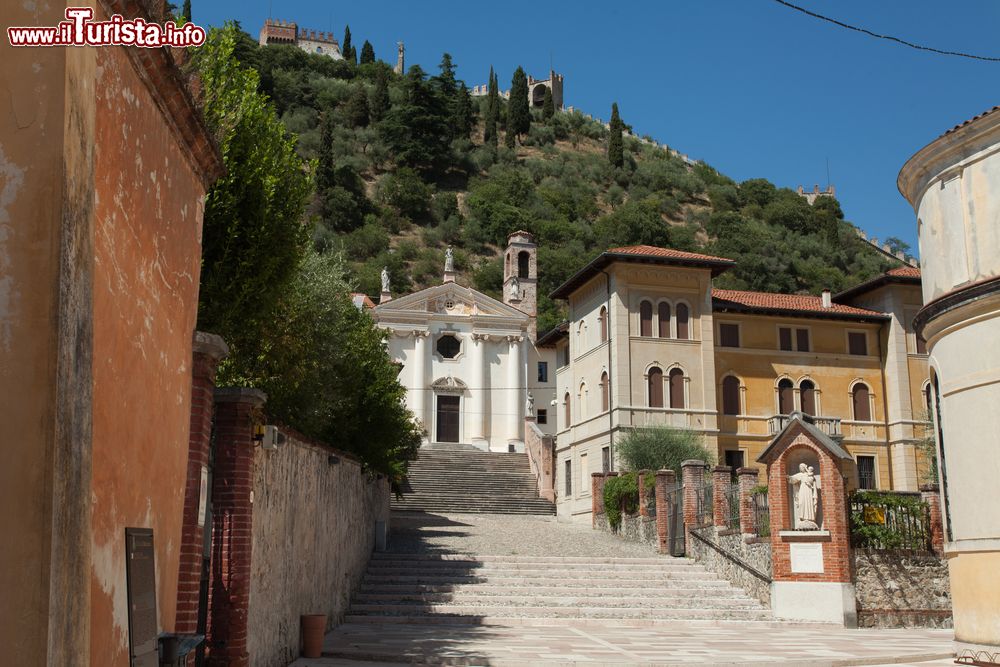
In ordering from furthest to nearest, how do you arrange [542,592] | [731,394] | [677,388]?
[731,394]
[677,388]
[542,592]

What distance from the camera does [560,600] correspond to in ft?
63.3

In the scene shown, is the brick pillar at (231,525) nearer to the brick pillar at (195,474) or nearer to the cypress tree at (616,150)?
the brick pillar at (195,474)

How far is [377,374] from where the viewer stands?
23.5m

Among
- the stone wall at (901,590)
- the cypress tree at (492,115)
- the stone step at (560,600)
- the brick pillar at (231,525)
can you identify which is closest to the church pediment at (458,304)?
the stone step at (560,600)

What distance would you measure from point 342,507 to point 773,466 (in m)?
8.80

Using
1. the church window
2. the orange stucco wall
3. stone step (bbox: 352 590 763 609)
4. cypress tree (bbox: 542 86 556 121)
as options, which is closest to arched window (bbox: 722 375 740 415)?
the church window

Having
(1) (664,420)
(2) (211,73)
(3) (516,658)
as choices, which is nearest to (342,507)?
(3) (516,658)

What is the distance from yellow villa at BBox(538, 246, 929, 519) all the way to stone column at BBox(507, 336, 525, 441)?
26.3 feet

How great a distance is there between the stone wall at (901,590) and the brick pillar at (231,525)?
13649mm

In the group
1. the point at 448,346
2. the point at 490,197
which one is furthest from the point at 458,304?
the point at 490,197

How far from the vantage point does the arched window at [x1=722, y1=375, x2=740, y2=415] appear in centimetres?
3759

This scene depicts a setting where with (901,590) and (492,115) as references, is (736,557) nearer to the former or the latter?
(901,590)

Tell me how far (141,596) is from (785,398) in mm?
34880

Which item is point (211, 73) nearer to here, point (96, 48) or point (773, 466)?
point (96, 48)
